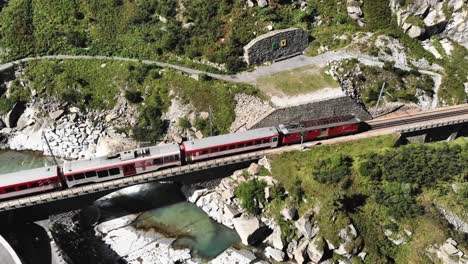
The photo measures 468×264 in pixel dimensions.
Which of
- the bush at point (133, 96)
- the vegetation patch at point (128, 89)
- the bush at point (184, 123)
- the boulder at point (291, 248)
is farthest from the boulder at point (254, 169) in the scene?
the bush at point (133, 96)

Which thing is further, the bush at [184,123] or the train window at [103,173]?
the bush at [184,123]

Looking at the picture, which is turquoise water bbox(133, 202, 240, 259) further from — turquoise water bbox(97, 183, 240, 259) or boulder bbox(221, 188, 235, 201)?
boulder bbox(221, 188, 235, 201)

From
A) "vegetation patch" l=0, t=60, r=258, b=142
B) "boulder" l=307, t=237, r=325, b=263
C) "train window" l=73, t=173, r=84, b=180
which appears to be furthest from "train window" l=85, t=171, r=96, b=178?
"boulder" l=307, t=237, r=325, b=263

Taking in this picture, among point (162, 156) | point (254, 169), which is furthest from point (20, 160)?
point (254, 169)

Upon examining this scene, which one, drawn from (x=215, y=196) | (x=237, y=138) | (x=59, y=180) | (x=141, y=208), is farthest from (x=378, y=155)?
(x=59, y=180)

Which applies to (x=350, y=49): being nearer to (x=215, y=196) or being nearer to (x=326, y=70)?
(x=326, y=70)

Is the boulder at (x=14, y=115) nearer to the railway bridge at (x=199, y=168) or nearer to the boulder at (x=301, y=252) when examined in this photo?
the railway bridge at (x=199, y=168)

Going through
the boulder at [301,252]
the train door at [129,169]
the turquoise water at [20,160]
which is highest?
the train door at [129,169]

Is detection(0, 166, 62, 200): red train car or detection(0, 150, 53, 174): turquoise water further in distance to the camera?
detection(0, 150, 53, 174): turquoise water

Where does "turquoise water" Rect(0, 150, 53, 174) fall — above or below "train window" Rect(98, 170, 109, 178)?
below
